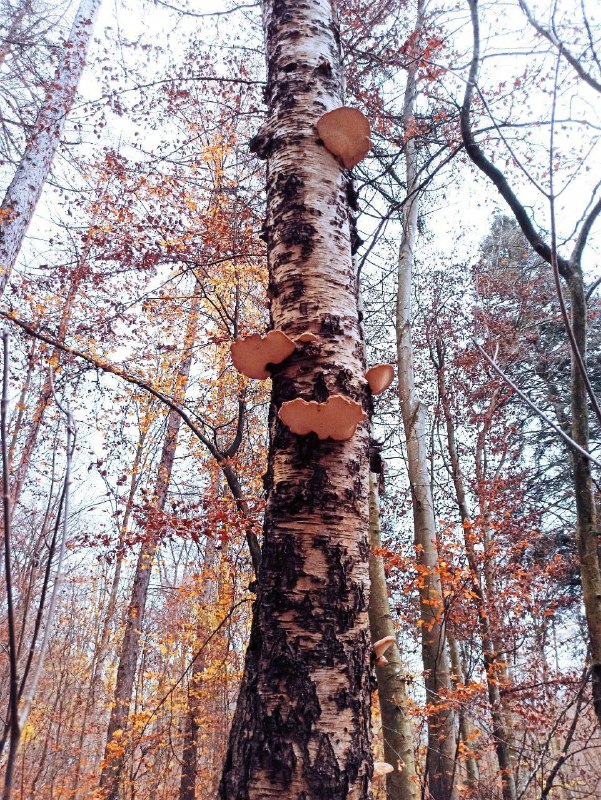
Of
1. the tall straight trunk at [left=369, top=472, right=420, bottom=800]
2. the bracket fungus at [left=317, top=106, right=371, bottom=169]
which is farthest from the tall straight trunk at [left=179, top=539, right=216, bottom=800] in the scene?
the bracket fungus at [left=317, top=106, right=371, bottom=169]

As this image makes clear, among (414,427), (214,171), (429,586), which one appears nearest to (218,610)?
(429,586)

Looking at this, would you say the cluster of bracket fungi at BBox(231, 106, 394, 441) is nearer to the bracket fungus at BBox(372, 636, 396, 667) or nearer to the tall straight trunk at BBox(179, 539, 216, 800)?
the bracket fungus at BBox(372, 636, 396, 667)

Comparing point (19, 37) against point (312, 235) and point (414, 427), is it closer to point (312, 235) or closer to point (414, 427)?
point (414, 427)

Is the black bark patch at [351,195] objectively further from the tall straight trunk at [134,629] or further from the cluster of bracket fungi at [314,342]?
the tall straight trunk at [134,629]

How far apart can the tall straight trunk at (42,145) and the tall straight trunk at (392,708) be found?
A: 17.1 ft

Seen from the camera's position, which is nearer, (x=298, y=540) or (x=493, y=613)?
(x=298, y=540)

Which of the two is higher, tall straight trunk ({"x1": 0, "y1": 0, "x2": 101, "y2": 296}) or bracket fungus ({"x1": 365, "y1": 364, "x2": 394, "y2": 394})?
tall straight trunk ({"x1": 0, "y1": 0, "x2": 101, "y2": 296})

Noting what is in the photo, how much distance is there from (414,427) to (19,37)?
871 cm

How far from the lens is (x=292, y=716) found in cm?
104

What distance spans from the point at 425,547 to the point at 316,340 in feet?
15.4

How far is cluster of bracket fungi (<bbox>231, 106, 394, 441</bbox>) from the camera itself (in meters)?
1.27

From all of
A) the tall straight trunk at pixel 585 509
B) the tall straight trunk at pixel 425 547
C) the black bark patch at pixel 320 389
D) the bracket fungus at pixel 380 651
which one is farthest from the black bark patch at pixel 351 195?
the tall straight trunk at pixel 425 547

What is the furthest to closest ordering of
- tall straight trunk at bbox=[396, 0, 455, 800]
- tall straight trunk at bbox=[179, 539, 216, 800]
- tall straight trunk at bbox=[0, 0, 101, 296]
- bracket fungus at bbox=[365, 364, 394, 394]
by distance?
tall straight trunk at bbox=[179, 539, 216, 800]
tall straight trunk at bbox=[0, 0, 101, 296]
tall straight trunk at bbox=[396, 0, 455, 800]
bracket fungus at bbox=[365, 364, 394, 394]

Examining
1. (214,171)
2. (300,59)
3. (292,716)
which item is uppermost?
(214,171)
